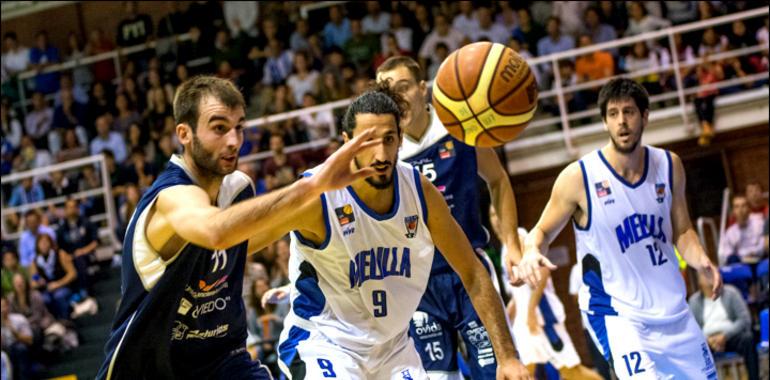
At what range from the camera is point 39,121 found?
1902 cm

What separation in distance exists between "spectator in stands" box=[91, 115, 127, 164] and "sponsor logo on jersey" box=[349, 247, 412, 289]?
1278 cm

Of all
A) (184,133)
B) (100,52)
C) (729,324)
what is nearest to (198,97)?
(184,133)

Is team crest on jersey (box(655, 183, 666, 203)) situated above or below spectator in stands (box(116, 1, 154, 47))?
below

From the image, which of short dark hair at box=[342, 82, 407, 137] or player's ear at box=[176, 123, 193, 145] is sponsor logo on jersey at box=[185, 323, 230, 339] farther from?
short dark hair at box=[342, 82, 407, 137]

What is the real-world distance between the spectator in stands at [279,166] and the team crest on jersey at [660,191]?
328 inches

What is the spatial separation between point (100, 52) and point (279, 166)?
21.7 feet

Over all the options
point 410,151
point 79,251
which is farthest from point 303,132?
point 410,151

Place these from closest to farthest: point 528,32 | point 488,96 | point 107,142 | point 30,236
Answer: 1. point 488,96
2. point 30,236
3. point 528,32
4. point 107,142

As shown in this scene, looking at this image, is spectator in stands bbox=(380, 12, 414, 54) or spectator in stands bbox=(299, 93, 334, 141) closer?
spectator in stands bbox=(299, 93, 334, 141)

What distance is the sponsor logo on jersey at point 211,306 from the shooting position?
4.75 metres

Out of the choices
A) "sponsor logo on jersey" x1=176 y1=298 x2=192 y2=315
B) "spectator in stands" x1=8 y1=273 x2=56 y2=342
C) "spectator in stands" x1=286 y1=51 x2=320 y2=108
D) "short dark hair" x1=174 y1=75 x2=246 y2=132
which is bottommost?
"spectator in stands" x1=8 y1=273 x2=56 y2=342

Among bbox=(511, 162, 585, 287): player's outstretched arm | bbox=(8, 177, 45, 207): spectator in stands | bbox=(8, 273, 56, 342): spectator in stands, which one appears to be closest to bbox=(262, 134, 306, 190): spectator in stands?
bbox=(8, 273, 56, 342): spectator in stands

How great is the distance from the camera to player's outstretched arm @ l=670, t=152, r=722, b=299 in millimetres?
6539

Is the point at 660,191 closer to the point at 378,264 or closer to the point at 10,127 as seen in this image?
the point at 378,264
